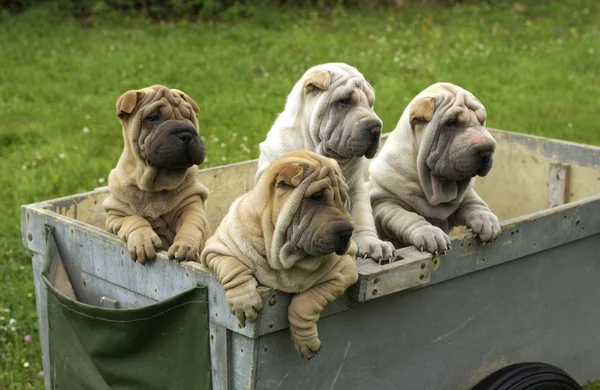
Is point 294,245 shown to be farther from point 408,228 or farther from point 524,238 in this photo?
point 524,238

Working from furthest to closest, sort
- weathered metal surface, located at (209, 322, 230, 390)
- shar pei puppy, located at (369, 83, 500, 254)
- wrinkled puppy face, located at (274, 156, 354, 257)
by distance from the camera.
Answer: shar pei puppy, located at (369, 83, 500, 254)
weathered metal surface, located at (209, 322, 230, 390)
wrinkled puppy face, located at (274, 156, 354, 257)

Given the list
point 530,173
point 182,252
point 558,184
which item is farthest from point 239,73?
point 182,252

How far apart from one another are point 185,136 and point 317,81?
56cm

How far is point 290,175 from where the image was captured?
2553 mm

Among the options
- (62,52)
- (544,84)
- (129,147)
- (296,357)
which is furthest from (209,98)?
(296,357)

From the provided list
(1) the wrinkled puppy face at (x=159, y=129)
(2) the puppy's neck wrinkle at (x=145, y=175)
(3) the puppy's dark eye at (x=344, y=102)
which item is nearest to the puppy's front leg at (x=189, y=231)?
(2) the puppy's neck wrinkle at (x=145, y=175)

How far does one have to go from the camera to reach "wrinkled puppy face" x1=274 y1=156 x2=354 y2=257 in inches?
99.3

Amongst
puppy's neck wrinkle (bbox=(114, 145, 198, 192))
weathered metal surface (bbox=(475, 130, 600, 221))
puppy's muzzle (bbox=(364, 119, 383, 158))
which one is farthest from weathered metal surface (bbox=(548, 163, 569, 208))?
puppy's neck wrinkle (bbox=(114, 145, 198, 192))

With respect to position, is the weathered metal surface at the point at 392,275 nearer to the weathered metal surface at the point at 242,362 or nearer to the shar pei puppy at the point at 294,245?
the shar pei puppy at the point at 294,245

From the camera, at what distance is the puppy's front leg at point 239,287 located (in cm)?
255

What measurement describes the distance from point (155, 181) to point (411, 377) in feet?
3.94

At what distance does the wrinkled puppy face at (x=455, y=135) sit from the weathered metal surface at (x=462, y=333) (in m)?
0.40

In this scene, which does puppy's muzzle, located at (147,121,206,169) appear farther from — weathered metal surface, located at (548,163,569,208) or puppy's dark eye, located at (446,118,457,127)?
weathered metal surface, located at (548,163,569,208)

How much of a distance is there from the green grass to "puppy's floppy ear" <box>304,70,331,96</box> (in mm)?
2240
